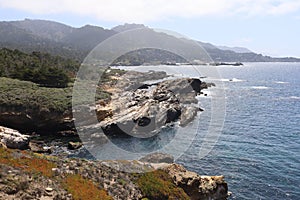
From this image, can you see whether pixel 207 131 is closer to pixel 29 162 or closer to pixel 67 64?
pixel 29 162

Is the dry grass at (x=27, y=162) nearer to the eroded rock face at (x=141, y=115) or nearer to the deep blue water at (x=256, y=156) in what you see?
the deep blue water at (x=256, y=156)

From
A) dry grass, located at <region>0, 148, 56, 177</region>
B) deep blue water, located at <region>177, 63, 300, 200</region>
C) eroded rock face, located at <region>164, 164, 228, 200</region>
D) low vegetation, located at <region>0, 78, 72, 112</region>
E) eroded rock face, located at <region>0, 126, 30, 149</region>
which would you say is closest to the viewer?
dry grass, located at <region>0, 148, 56, 177</region>

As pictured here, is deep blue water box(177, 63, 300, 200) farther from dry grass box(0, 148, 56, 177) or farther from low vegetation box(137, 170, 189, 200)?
dry grass box(0, 148, 56, 177)

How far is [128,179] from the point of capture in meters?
22.6

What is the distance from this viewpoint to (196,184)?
24453 millimetres

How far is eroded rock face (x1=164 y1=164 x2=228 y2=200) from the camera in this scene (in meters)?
24.1

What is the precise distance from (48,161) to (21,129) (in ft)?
86.5

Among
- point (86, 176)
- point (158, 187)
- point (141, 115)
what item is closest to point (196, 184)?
point (158, 187)

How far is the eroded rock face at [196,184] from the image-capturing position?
2409 centimetres

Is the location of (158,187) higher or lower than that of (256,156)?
higher

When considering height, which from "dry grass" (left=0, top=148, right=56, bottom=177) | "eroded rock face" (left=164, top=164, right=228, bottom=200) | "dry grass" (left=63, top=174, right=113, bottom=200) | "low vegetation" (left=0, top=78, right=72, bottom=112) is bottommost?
"eroded rock face" (left=164, top=164, right=228, bottom=200)

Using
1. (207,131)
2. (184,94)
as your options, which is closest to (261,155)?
(207,131)

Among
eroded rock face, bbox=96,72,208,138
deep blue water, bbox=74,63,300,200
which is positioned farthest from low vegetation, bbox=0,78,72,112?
deep blue water, bbox=74,63,300,200

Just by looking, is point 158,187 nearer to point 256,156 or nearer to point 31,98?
point 256,156
